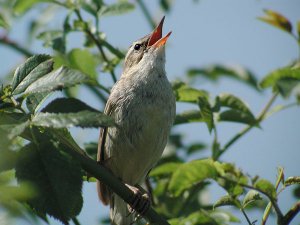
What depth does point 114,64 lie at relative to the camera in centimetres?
395

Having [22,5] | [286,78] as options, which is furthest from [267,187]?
[22,5]

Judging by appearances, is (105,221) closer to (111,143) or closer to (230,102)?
(111,143)

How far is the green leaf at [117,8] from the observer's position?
4105mm

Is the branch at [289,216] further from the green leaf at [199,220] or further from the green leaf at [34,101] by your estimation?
the green leaf at [34,101]

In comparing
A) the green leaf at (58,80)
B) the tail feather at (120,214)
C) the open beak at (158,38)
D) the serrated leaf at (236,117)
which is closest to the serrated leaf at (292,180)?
the serrated leaf at (236,117)

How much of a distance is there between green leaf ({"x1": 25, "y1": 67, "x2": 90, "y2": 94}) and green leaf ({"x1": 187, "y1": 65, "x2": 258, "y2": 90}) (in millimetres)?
3156

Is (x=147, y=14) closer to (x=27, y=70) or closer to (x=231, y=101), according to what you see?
(x=231, y=101)

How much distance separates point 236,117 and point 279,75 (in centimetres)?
56

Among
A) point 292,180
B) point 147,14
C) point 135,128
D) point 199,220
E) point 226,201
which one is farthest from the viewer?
point 147,14

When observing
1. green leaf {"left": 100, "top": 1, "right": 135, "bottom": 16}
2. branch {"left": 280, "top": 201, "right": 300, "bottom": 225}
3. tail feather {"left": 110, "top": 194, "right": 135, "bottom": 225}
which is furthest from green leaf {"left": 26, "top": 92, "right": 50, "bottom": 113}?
tail feather {"left": 110, "top": 194, "right": 135, "bottom": 225}

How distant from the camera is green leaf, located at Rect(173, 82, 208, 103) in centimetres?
375

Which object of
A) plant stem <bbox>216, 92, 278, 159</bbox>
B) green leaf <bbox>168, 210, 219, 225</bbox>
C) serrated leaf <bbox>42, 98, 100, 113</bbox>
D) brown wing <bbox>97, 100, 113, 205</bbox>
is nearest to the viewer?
serrated leaf <bbox>42, 98, 100, 113</bbox>

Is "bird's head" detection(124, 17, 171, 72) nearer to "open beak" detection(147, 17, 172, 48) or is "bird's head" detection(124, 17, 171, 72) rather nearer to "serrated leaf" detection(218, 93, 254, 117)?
"open beak" detection(147, 17, 172, 48)

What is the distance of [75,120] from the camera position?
1.54 metres
